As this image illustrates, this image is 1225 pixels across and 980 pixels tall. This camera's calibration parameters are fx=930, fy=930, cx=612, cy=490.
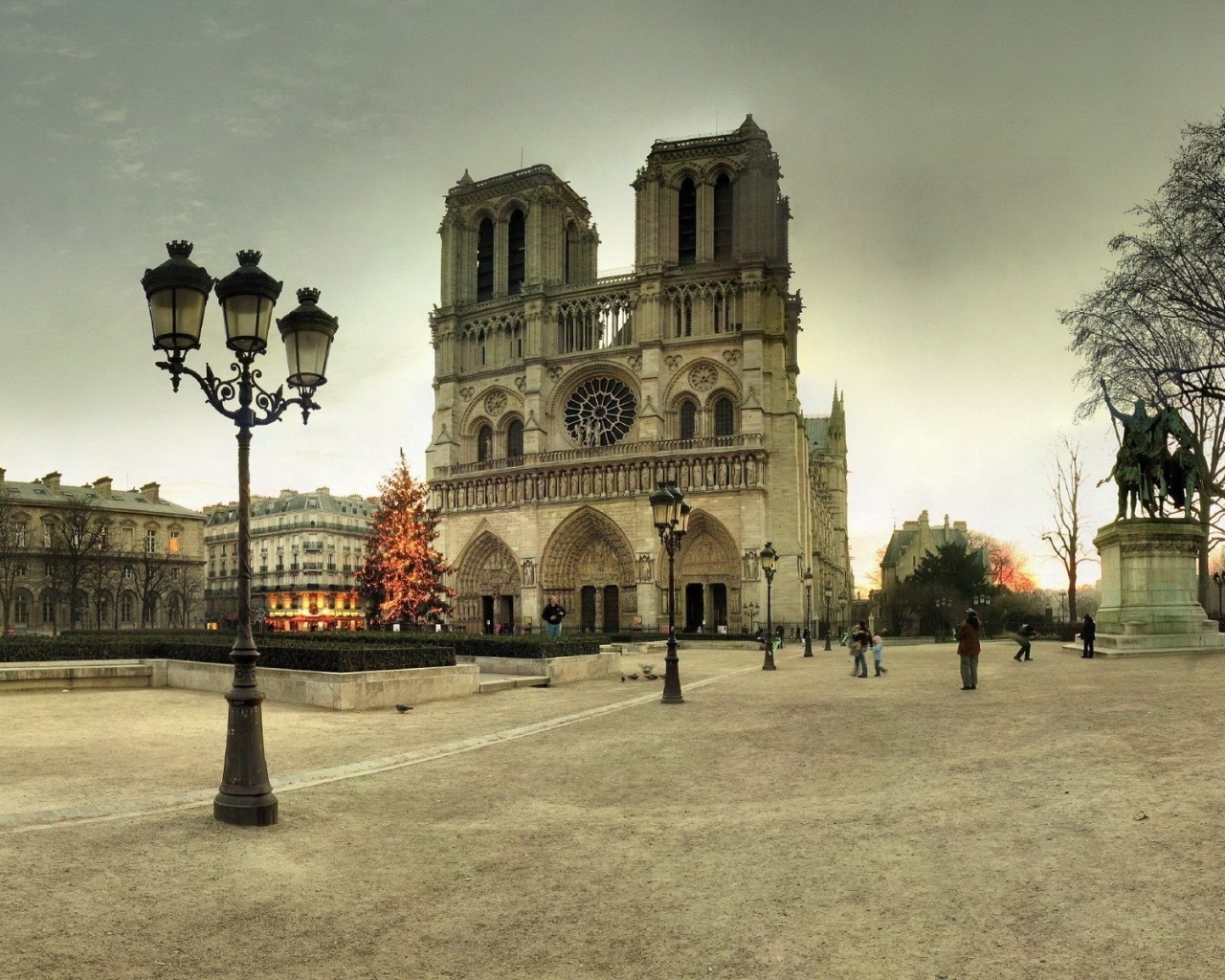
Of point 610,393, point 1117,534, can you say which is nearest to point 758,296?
point 610,393

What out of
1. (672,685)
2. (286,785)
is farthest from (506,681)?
(286,785)

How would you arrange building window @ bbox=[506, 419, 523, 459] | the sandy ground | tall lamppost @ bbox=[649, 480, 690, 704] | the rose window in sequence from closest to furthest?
the sandy ground → tall lamppost @ bbox=[649, 480, 690, 704] → the rose window → building window @ bbox=[506, 419, 523, 459]

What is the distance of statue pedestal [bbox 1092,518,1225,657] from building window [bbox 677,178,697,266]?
128ft

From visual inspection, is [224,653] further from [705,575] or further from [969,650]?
[705,575]

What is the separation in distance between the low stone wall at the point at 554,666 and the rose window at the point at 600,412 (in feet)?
115

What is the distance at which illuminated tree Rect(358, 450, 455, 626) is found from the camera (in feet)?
152

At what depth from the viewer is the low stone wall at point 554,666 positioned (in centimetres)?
2070

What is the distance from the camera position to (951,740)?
1031 cm

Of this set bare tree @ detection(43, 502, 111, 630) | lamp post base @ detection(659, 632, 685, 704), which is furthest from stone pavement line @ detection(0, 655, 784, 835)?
bare tree @ detection(43, 502, 111, 630)

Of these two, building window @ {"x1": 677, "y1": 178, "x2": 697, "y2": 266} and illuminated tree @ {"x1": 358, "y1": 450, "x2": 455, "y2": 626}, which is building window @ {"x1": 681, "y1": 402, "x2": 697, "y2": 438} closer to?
building window @ {"x1": 677, "y1": 178, "x2": 697, "y2": 266}

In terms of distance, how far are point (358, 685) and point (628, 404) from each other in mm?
44022

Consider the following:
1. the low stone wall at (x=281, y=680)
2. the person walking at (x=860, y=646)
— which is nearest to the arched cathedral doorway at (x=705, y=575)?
the person walking at (x=860, y=646)

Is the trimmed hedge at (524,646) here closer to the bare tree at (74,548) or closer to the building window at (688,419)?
the building window at (688,419)

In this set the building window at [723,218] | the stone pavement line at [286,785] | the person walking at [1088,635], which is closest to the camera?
the stone pavement line at [286,785]
